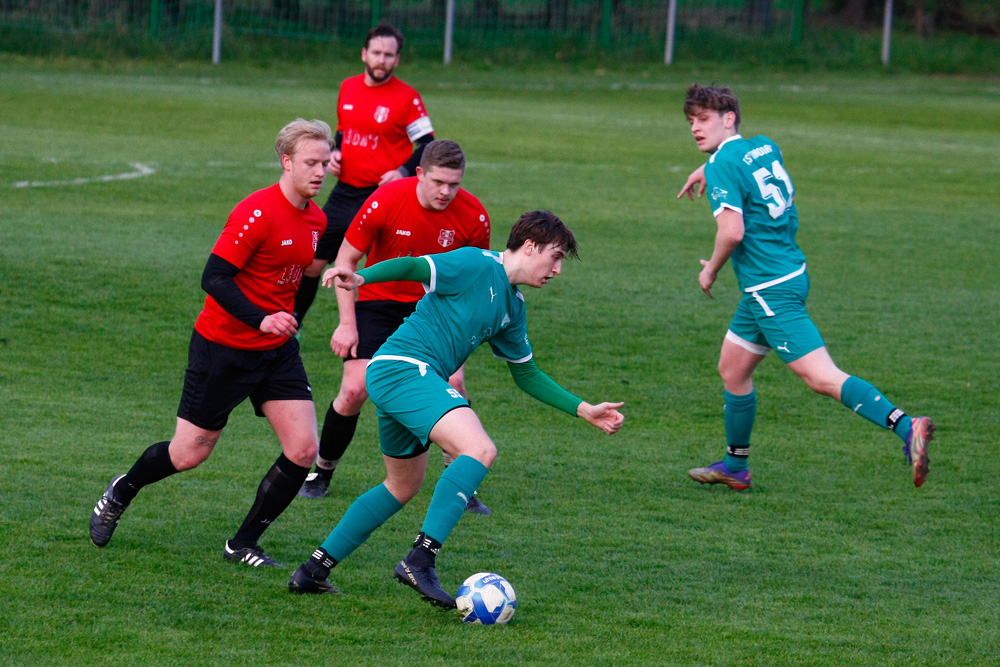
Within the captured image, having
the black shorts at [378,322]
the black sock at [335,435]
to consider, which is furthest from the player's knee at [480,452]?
the black sock at [335,435]

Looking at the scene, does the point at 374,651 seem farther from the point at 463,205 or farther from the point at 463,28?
the point at 463,28

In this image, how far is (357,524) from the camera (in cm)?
470

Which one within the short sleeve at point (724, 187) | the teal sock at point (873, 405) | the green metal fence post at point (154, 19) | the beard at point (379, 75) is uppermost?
the green metal fence post at point (154, 19)

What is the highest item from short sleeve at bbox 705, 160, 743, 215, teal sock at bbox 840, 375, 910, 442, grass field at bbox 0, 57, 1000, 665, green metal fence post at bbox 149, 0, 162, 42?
green metal fence post at bbox 149, 0, 162, 42

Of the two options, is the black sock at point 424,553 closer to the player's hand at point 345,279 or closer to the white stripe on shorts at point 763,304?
the player's hand at point 345,279

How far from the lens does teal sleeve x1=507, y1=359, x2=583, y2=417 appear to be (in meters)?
4.87

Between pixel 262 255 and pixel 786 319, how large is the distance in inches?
110

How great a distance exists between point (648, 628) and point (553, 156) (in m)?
14.5

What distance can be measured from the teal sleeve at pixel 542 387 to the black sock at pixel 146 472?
61.0 inches

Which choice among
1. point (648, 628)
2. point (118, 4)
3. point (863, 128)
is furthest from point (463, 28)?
point (648, 628)

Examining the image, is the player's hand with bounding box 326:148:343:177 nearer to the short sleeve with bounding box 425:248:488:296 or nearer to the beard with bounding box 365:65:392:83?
the beard with bounding box 365:65:392:83

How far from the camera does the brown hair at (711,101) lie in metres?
6.35

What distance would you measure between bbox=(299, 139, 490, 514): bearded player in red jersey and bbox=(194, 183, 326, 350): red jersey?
0.52 meters

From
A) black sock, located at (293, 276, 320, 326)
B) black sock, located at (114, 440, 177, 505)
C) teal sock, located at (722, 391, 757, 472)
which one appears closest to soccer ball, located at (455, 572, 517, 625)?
black sock, located at (114, 440, 177, 505)
